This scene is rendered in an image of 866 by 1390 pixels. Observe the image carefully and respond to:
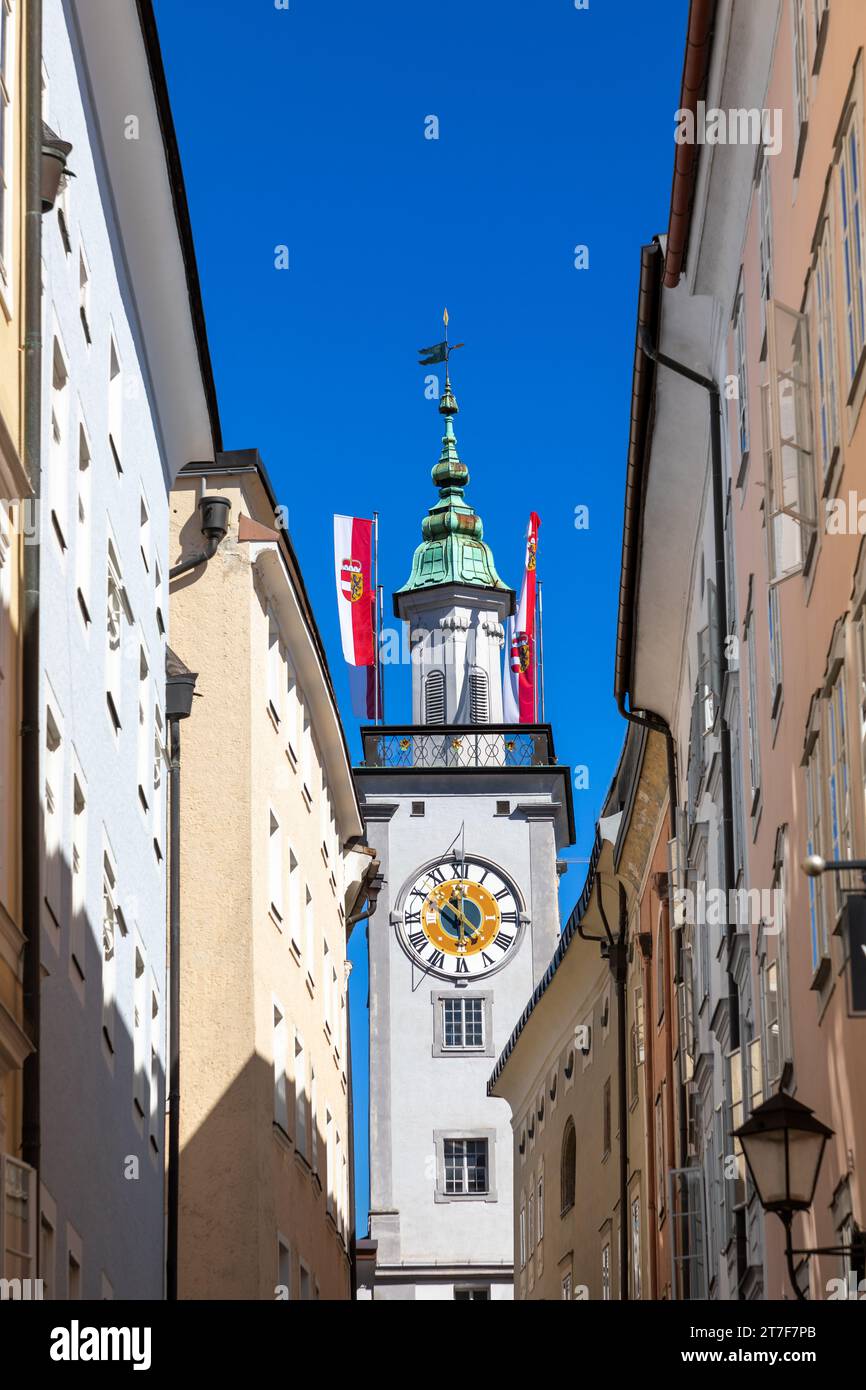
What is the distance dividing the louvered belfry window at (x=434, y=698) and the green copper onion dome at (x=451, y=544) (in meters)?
3.48

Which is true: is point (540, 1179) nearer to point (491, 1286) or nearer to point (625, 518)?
point (491, 1286)

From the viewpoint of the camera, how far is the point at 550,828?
71.2 metres

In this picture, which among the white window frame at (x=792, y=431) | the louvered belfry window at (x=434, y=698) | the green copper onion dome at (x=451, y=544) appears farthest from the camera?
the green copper onion dome at (x=451, y=544)

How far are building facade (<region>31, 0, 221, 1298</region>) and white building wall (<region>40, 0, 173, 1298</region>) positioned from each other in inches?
1.3

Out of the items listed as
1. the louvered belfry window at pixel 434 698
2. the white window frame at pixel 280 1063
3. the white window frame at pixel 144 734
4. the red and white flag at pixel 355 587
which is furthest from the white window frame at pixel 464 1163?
the white window frame at pixel 144 734

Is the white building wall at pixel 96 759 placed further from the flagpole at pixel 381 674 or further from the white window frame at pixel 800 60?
the flagpole at pixel 381 674

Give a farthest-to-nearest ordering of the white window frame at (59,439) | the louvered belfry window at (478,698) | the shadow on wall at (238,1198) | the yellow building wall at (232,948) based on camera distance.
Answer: the louvered belfry window at (478,698) → the yellow building wall at (232,948) → the shadow on wall at (238,1198) → the white window frame at (59,439)

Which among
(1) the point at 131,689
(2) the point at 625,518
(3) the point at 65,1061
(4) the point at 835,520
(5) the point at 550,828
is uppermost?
(5) the point at 550,828

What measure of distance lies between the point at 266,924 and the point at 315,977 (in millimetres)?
6489

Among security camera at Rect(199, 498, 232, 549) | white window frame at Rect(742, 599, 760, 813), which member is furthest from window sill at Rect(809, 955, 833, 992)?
security camera at Rect(199, 498, 232, 549)

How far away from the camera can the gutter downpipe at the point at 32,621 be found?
15.5 metres

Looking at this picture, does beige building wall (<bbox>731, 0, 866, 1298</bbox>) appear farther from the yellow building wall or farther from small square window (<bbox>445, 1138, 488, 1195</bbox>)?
small square window (<bbox>445, 1138, 488, 1195</bbox>)

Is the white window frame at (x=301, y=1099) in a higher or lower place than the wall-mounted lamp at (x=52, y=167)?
lower
